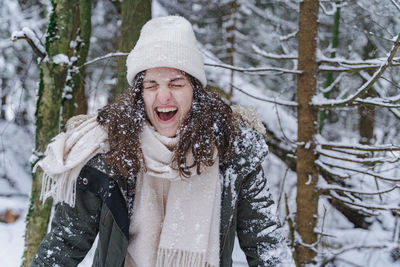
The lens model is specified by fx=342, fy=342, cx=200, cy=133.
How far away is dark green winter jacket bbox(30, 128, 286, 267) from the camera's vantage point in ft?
5.56

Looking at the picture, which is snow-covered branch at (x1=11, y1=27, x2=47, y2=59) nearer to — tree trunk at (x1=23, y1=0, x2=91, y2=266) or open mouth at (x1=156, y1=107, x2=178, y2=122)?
tree trunk at (x1=23, y1=0, x2=91, y2=266)

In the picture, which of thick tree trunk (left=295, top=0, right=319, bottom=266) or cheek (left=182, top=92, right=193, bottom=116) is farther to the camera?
thick tree trunk (left=295, top=0, right=319, bottom=266)

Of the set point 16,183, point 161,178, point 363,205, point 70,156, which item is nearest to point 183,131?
point 161,178

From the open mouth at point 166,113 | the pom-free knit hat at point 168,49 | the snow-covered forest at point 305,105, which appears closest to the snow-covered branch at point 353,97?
the snow-covered forest at point 305,105

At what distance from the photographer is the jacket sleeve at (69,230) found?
1702 millimetres

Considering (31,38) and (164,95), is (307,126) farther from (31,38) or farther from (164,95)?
(31,38)

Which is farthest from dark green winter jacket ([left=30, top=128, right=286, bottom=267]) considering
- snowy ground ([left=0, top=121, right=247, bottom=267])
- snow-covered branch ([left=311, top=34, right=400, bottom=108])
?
snowy ground ([left=0, top=121, right=247, bottom=267])

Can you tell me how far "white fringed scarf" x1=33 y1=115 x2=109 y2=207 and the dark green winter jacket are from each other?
0.05 metres

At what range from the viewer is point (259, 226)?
5.86 ft

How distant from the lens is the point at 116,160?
167 cm

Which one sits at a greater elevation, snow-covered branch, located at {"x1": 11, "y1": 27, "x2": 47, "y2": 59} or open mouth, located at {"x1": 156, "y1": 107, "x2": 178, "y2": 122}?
snow-covered branch, located at {"x1": 11, "y1": 27, "x2": 47, "y2": 59}

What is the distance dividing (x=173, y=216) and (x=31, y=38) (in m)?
1.74

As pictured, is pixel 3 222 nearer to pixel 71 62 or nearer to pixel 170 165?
pixel 71 62

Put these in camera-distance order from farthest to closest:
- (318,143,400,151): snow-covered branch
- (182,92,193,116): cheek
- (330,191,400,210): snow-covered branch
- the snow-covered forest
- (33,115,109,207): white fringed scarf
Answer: the snow-covered forest → (330,191,400,210): snow-covered branch → (318,143,400,151): snow-covered branch → (182,92,193,116): cheek → (33,115,109,207): white fringed scarf
